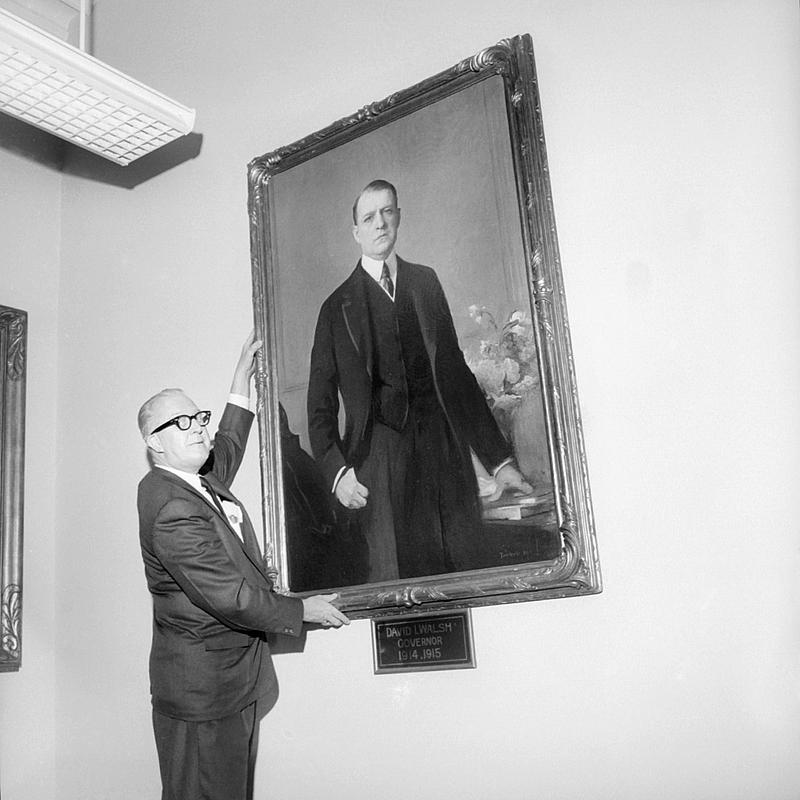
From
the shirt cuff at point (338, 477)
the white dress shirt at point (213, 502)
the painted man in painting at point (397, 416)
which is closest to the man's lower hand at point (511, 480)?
the painted man in painting at point (397, 416)

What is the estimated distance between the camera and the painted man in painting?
3900 millimetres

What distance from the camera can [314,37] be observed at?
15.6ft

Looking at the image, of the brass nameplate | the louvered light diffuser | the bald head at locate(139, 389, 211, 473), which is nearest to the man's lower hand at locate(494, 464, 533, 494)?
the brass nameplate

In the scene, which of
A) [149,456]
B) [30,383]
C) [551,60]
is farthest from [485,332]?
[30,383]

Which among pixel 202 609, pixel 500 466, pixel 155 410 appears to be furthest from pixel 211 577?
pixel 500 466

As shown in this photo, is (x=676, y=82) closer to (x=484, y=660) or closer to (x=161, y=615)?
(x=484, y=660)

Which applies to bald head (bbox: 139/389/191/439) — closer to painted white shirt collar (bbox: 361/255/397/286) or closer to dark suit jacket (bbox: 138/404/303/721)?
dark suit jacket (bbox: 138/404/303/721)

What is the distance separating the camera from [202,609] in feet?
12.7

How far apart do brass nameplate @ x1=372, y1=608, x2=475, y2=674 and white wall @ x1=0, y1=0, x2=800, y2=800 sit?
0.06 m

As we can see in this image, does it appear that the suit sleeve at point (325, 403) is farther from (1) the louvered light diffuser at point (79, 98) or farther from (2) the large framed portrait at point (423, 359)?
(1) the louvered light diffuser at point (79, 98)

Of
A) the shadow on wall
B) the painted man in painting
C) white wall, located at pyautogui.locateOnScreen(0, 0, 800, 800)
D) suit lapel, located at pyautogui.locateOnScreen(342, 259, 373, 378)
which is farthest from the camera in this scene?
the shadow on wall

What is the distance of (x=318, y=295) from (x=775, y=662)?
8.06ft

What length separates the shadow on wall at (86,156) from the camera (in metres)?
5.34

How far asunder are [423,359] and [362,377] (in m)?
0.33
